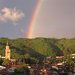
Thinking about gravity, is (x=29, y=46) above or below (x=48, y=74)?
above

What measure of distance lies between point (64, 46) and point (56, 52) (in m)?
9.45

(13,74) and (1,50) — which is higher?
(1,50)

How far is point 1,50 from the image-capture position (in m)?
152

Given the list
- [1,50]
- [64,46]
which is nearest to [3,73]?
[1,50]

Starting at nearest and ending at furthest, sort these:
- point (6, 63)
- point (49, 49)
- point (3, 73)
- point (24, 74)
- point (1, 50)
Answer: point (3, 73) → point (24, 74) → point (6, 63) → point (1, 50) → point (49, 49)

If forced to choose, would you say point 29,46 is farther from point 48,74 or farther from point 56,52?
point 48,74

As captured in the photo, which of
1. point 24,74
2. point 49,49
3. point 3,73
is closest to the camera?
point 3,73

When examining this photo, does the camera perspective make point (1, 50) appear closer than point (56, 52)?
Yes

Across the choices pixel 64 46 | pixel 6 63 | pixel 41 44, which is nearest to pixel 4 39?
pixel 41 44

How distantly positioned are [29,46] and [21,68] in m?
126

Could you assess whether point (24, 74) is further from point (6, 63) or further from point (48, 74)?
point (6, 63)

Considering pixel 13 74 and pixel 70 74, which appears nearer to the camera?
pixel 13 74

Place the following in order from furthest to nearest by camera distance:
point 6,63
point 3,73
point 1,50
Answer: point 1,50 < point 6,63 < point 3,73

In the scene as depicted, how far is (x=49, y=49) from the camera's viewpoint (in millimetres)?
187625
